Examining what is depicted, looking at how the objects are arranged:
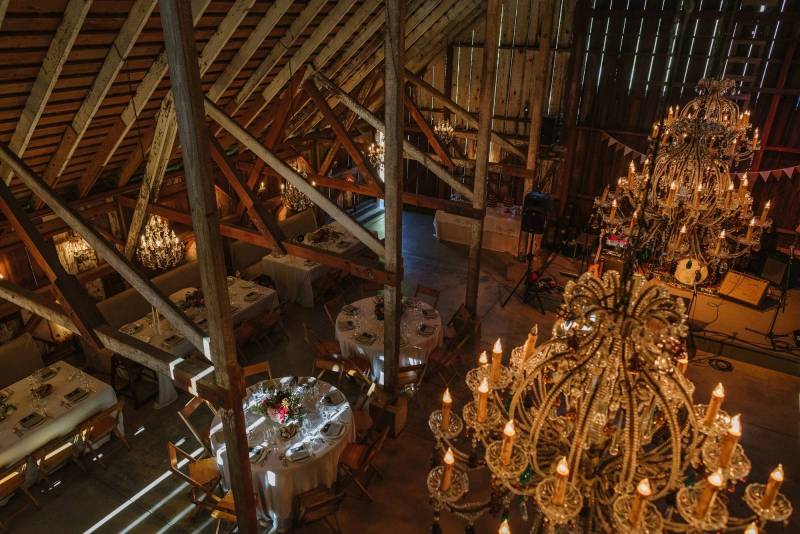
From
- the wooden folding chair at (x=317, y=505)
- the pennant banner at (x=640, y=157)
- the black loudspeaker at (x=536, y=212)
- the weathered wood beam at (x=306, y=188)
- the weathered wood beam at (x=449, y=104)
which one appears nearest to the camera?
the wooden folding chair at (x=317, y=505)

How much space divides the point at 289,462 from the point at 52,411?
287 centimetres

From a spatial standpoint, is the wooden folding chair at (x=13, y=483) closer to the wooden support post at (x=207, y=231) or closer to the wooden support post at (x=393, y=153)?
the wooden support post at (x=207, y=231)

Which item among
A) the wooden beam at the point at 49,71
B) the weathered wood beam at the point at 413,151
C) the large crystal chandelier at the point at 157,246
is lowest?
the large crystal chandelier at the point at 157,246

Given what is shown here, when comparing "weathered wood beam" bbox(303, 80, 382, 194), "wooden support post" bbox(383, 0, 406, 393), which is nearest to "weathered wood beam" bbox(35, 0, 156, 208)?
"wooden support post" bbox(383, 0, 406, 393)

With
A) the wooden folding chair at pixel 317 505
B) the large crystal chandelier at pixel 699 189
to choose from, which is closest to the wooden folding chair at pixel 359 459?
the wooden folding chair at pixel 317 505

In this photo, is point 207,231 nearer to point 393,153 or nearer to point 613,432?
point 393,153

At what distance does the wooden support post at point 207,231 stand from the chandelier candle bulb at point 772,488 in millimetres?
3123

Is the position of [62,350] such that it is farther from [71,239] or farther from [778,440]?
[778,440]

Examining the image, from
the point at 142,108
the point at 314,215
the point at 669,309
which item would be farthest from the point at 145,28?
the point at 314,215

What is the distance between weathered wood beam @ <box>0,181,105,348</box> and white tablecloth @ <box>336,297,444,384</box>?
3.14 m

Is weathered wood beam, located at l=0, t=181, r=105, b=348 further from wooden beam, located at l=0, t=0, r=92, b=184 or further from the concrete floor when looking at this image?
the concrete floor

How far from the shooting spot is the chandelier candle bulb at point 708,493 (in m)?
2.06

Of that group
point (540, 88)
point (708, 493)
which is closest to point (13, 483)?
point (708, 493)

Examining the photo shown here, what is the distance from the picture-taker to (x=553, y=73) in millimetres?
10758
